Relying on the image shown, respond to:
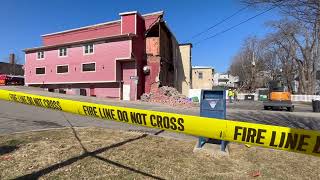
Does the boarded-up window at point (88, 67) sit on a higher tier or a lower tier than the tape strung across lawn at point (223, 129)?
higher

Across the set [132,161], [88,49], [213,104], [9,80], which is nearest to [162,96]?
[88,49]

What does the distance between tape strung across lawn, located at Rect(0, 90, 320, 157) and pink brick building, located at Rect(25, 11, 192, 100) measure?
32400mm

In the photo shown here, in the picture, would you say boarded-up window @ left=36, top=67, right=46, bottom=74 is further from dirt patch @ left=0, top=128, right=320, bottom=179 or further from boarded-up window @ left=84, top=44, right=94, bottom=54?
dirt patch @ left=0, top=128, right=320, bottom=179

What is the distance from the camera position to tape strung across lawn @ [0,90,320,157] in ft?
12.2

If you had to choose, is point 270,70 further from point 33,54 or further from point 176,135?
point 176,135

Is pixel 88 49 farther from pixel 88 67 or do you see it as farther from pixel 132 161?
pixel 132 161

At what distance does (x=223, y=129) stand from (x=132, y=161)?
3076 millimetres

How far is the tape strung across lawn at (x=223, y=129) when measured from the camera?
12.2ft

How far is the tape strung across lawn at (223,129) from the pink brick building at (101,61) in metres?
32.4

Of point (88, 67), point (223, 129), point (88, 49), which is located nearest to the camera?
point (223, 129)

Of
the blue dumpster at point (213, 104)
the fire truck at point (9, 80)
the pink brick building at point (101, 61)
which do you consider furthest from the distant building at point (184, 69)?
the blue dumpster at point (213, 104)

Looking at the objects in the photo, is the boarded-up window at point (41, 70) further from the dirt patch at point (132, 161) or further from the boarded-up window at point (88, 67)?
the dirt patch at point (132, 161)

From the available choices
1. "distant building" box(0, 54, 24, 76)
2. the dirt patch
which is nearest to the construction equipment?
the dirt patch

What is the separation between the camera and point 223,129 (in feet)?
13.8
